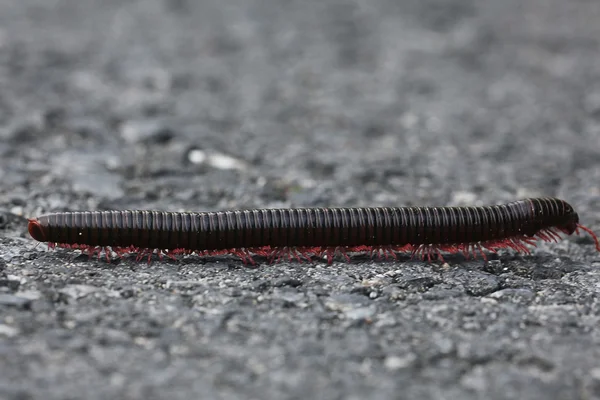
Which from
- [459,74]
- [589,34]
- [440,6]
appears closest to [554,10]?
[589,34]

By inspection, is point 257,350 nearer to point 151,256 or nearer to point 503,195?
point 151,256

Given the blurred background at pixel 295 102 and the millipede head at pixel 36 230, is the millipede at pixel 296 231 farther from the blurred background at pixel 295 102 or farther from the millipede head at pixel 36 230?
the blurred background at pixel 295 102

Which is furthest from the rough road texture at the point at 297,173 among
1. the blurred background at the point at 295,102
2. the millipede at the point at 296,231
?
the millipede at the point at 296,231

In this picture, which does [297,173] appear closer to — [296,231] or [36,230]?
[296,231]

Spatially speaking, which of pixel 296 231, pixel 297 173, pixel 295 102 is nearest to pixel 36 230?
pixel 296 231

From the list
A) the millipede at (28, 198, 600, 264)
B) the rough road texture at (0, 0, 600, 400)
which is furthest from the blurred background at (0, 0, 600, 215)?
the millipede at (28, 198, 600, 264)
